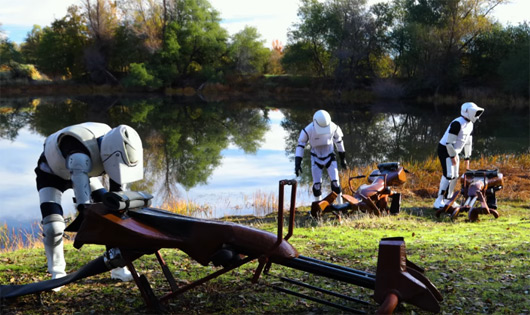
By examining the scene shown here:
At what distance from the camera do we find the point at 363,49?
5434 cm

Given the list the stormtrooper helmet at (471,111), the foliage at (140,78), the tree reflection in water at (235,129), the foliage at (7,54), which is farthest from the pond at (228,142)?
the foliage at (7,54)

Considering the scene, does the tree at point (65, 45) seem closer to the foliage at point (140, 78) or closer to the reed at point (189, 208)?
the foliage at point (140, 78)

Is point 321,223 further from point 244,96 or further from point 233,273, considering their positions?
point 244,96

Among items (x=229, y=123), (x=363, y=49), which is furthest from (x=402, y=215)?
(x=363, y=49)

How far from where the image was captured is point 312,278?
537 cm

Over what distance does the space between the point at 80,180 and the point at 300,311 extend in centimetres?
246

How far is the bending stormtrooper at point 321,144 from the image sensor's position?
11.3m

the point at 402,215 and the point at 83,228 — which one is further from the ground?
the point at 83,228

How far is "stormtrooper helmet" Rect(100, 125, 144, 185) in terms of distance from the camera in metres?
4.94

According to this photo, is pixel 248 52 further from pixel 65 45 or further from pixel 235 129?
pixel 235 129

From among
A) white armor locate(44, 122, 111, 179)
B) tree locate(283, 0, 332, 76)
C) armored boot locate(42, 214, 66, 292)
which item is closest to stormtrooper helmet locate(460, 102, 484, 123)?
white armor locate(44, 122, 111, 179)

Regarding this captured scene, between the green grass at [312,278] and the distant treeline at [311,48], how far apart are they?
3969 centimetres

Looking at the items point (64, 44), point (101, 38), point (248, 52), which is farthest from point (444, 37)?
point (64, 44)

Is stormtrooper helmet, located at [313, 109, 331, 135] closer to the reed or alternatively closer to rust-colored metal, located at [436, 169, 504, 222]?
rust-colored metal, located at [436, 169, 504, 222]
